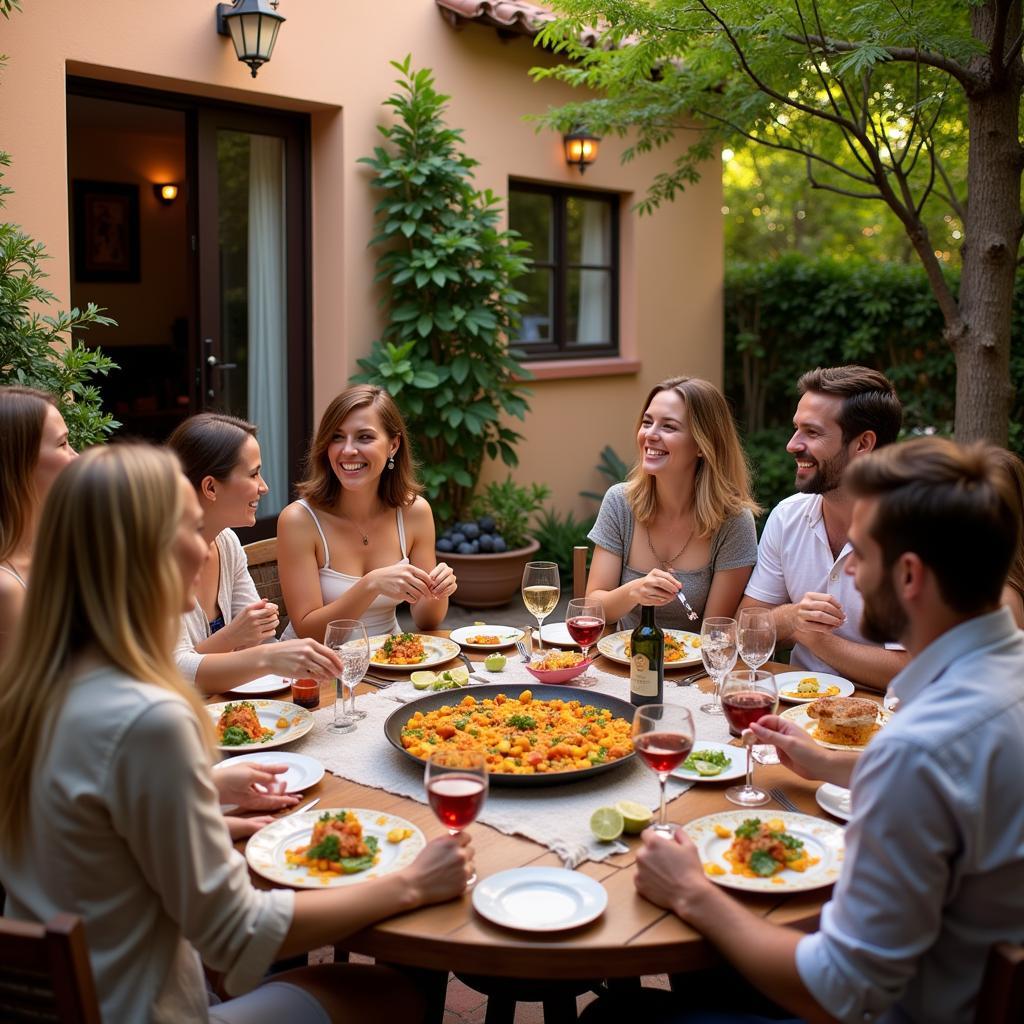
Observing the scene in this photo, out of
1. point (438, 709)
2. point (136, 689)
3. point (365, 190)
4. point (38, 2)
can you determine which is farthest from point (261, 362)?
point (136, 689)

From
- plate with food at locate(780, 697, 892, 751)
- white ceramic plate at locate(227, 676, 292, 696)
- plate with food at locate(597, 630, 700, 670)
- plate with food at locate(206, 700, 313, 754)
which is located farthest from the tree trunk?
plate with food at locate(206, 700, 313, 754)

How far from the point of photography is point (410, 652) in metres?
3.12

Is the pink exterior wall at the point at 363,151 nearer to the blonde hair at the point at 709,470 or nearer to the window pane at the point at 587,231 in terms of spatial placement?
→ the window pane at the point at 587,231

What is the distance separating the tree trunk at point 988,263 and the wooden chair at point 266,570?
11.3 feet

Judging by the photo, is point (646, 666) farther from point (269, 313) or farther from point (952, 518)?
point (269, 313)

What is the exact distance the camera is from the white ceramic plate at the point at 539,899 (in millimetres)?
1736

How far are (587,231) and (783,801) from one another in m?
7.69

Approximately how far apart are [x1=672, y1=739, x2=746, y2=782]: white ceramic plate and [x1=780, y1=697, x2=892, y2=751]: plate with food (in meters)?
0.15

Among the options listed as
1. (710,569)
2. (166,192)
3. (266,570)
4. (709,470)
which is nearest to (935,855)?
(710,569)

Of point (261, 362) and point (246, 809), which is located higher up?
point (261, 362)

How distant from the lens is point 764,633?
2605 mm

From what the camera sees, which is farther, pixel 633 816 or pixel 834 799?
pixel 834 799

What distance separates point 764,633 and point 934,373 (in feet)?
25.4

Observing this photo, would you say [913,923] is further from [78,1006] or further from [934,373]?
[934,373]
